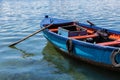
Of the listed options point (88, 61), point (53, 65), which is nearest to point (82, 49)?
point (88, 61)

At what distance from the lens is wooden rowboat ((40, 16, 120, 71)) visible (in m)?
12.0

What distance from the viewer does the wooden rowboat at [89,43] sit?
12.0 meters

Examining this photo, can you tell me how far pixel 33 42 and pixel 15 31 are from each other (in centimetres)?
421

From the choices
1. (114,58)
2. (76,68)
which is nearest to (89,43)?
(114,58)

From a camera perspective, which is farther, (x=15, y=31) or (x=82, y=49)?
(x=15, y=31)

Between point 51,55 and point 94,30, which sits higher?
point 94,30

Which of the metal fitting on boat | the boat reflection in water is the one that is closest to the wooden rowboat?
the metal fitting on boat

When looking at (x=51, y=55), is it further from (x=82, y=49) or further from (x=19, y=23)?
(x=19, y=23)

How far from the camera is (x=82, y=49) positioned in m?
13.4

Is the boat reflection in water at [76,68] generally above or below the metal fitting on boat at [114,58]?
below

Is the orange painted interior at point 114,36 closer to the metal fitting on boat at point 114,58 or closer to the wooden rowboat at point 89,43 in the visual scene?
the wooden rowboat at point 89,43

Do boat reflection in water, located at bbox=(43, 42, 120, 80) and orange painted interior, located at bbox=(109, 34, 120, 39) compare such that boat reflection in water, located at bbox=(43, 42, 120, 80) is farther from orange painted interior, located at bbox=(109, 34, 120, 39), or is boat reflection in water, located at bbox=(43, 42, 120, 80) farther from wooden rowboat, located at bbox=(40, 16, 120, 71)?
orange painted interior, located at bbox=(109, 34, 120, 39)

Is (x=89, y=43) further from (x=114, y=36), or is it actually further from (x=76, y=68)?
(x=114, y=36)

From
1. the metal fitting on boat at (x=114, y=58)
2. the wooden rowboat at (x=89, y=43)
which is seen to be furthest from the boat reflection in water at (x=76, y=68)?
the metal fitting on boat at (x=114, y=58)
